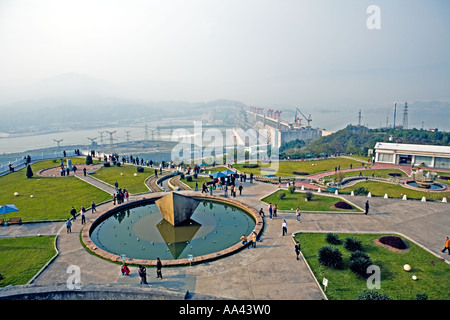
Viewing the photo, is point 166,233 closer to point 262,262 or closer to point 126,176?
point 262,262

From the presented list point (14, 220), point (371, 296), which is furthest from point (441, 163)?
point (14, 220)

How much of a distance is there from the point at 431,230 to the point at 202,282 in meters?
17.2

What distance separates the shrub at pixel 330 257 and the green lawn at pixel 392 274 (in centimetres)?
29

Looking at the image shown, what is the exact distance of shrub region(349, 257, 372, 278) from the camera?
15.2 metres

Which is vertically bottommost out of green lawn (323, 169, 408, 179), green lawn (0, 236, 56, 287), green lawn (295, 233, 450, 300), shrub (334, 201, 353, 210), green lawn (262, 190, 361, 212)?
green lawn (323, 169, 408, 179)

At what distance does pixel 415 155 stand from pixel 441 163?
391 cm

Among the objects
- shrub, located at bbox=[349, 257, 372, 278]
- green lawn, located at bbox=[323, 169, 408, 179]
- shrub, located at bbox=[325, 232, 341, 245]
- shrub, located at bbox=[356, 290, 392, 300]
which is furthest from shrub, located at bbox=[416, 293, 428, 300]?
green lawn, located at bbox=[323, 169, 408, 179]

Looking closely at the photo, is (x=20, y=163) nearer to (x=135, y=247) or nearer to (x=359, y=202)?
(x=135, y=247)

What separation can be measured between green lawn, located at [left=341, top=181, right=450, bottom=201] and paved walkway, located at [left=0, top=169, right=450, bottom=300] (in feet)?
18.4

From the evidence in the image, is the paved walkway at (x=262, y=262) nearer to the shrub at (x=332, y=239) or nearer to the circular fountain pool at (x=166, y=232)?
the circular fountain pool at (x=166, y=232)

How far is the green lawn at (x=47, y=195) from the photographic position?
24469 millimetres

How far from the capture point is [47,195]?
29594 mm

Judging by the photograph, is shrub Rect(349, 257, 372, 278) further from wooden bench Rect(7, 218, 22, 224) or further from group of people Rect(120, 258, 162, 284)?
wooden bench Rect(7, 218, 22, 224)
